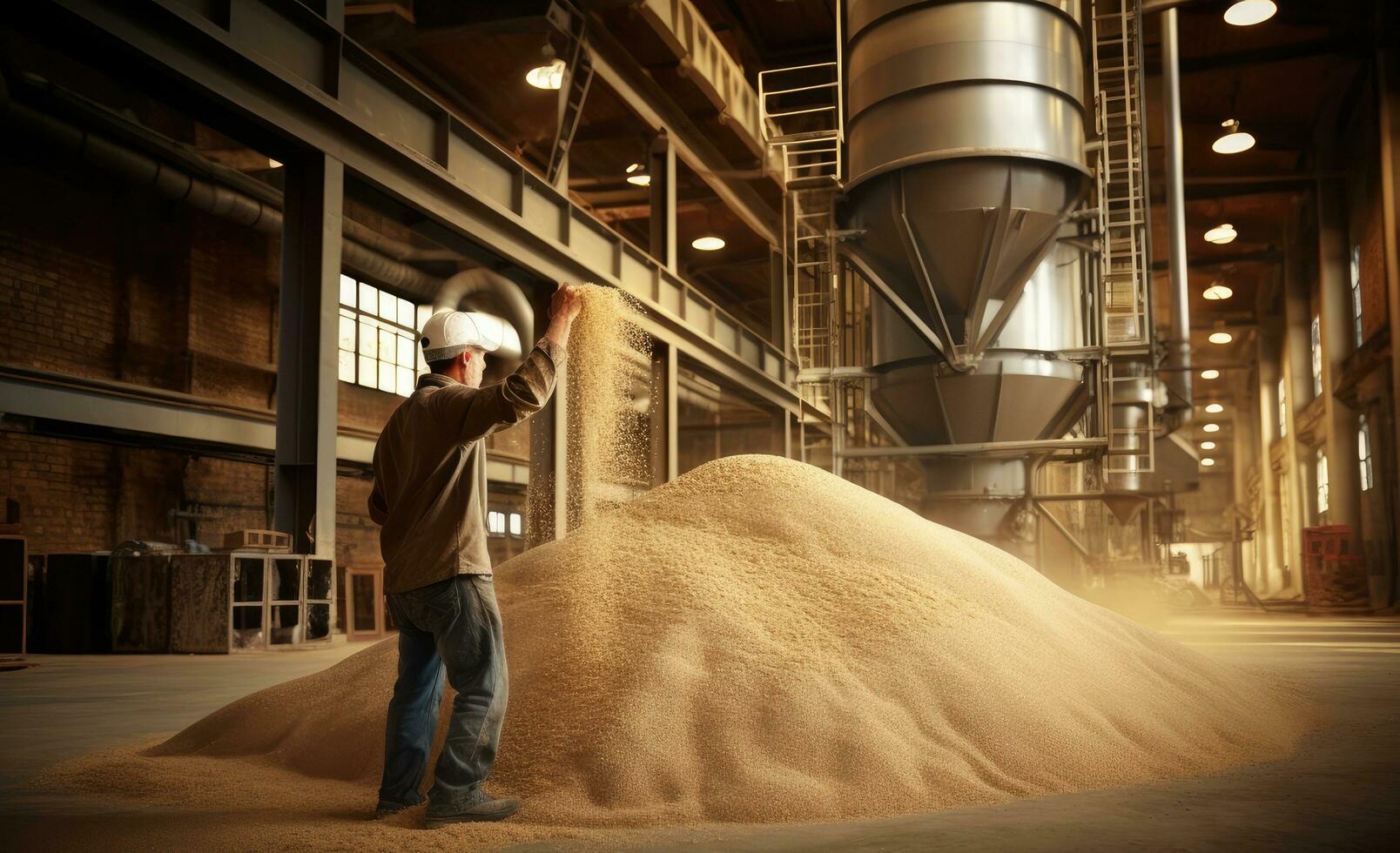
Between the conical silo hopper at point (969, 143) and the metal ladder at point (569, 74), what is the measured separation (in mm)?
3418

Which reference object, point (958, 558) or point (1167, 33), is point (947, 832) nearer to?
point (958, 558)

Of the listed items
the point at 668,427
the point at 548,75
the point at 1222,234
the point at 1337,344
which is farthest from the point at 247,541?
the point at 1222,234

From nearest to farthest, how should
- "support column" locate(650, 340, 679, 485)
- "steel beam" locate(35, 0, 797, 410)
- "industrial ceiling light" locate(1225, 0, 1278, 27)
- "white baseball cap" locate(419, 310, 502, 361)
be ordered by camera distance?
"white baseball cap" locate(419, 310, 502, 361) → "steel beam" locate(35, 0, 797, 410) → "industrial ceiling light" locate(1225, 0, 1278, 27) → "support column" locate(650, 340, 679, 485)

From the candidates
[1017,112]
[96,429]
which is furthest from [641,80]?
[96,429]

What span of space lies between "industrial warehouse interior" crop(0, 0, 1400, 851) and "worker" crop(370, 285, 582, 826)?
14 millimetres

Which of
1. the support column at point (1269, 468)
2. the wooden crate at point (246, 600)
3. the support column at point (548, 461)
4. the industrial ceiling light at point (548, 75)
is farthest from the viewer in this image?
the support column at point (1269, 468)

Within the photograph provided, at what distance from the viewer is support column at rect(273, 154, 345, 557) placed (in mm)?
8859

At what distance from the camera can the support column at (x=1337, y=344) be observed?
21.7 m

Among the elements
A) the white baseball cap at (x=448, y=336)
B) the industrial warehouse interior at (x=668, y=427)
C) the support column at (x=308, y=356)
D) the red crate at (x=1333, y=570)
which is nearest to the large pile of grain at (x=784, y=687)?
the industrial warehouse interior at (x=668, y=427)

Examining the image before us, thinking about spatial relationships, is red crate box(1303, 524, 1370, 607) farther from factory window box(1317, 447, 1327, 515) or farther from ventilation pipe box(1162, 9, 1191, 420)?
ventilation pipe box(1162, 9, 1191, 420)

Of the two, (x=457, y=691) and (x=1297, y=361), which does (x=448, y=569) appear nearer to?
(x=457, y=691)

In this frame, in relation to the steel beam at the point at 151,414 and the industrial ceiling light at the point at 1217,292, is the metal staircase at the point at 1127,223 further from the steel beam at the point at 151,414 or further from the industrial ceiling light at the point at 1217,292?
the industrial ceiling light at the point at 1217,292

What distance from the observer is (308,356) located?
8945 mm

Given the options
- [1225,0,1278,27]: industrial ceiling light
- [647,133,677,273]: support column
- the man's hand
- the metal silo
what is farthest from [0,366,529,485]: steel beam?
[1225,0,1278,27]: industrial ceiling light
